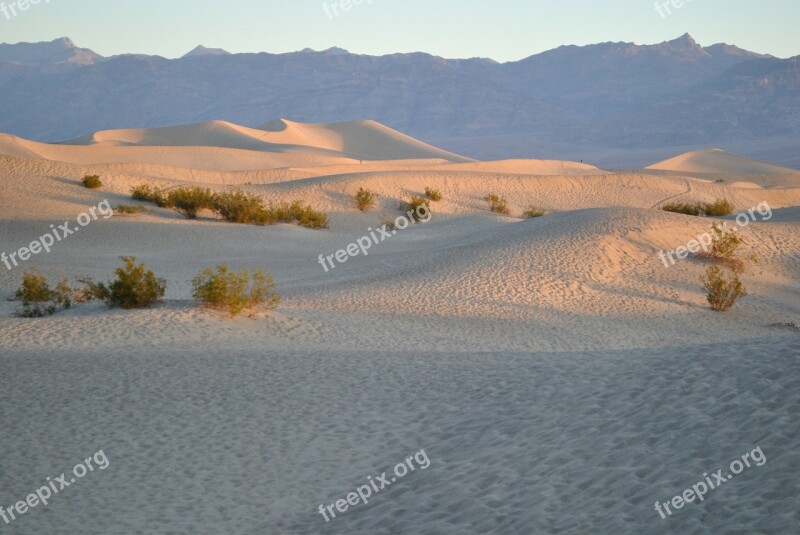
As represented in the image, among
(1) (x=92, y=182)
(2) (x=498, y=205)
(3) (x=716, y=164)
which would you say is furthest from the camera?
(3) (x=716, y=164)

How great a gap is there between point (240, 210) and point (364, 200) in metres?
7.33

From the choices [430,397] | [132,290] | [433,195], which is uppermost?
[433,195]

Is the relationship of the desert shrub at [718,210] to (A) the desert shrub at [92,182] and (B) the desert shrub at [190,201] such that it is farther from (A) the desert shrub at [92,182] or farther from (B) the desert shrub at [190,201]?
(A) the desert shrub at [92,182]

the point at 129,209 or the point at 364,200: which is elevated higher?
the point at 129,209

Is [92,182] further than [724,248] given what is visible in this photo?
Yes

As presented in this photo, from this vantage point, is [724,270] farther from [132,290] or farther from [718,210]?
[132,290]

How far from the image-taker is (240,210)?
89.6 feet

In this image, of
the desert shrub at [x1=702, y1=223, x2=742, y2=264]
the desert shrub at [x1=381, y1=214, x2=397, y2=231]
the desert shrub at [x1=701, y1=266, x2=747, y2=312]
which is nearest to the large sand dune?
the desert shrub at [x1=381, y1=214, x2=397, y2=231]

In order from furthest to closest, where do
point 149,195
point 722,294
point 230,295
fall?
point 149,195
point 722,294
point 230,295

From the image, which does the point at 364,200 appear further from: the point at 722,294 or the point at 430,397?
the point at 430,397

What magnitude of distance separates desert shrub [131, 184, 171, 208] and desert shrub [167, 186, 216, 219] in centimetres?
20

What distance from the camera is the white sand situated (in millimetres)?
6211

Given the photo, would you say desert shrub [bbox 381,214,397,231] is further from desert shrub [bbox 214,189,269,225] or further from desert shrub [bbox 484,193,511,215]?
desert shrub [bbox 484,193,511,215]

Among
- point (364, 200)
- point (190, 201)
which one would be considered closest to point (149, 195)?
point (190, 201)
